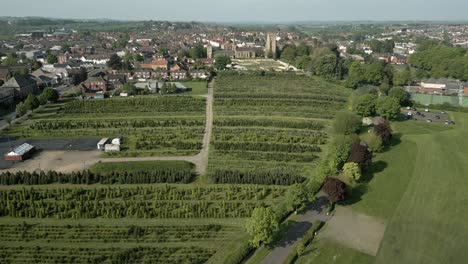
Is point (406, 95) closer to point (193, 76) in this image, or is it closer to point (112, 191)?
point (193, 76)

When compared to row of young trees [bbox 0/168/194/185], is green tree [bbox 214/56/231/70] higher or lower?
higher

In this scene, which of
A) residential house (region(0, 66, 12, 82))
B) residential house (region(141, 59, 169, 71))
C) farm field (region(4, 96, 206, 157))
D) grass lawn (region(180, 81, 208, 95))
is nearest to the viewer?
farm field (region(4, 96, 206, 157))

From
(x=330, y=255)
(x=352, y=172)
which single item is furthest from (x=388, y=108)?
(x=330, y=255)

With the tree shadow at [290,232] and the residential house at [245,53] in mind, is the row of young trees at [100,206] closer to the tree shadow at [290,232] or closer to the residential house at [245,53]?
the tree shadow at [290,232]

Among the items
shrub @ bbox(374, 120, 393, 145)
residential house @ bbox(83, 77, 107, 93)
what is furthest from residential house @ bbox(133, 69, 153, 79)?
shrub @ bbox(374, 120, 393, 145)

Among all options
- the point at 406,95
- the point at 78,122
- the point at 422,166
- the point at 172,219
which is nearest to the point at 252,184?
the point at 172,219

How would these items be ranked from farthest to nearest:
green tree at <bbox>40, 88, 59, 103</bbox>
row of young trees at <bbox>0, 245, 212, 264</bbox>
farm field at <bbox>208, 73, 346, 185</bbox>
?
green tree at <bbox>40, 88, 59, 103</bbox>
farm field at <bbox>208, 73, 346, 185</bbox>
row of young trees at <bbox>0, 245, 212, 264</bbox>

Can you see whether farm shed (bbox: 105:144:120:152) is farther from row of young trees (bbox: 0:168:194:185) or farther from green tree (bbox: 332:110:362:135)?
green tree (bbox: 332:110:362:135)
